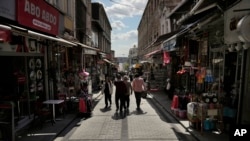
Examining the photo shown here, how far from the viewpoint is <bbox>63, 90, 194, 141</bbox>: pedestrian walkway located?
354 inches

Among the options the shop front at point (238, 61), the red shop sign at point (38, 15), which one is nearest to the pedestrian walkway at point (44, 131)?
the red shop sign at point (38, 15)

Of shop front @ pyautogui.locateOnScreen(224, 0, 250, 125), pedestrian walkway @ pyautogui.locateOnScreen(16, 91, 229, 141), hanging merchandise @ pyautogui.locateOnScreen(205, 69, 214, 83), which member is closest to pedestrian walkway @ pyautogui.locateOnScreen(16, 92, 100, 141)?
pedestrian walkway @ pyautogui.locateOnScreen(16, 91, 229, 141)

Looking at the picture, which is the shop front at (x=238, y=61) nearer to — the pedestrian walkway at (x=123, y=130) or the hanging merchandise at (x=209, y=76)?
the hanging merchandise at (x=209, y=76)

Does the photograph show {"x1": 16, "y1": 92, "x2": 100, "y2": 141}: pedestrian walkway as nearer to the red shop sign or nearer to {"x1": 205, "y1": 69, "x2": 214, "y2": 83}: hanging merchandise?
the red shop sign

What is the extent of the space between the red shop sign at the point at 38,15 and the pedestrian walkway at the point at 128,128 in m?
3.59

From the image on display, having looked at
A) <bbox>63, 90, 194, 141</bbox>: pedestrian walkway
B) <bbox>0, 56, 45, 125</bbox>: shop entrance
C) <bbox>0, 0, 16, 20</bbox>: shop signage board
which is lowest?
<bbox>63, 90, 194, 141</bbox>: pedestrian walkway

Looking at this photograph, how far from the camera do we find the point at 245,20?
5926mm

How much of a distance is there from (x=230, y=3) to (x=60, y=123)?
6.58 meters

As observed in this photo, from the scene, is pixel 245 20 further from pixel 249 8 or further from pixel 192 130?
pixel 192 130

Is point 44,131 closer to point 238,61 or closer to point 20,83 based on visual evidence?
point 20,83

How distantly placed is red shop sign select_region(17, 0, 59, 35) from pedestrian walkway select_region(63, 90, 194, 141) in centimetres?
359

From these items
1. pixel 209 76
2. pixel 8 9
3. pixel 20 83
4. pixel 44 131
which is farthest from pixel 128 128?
pixel 8 9

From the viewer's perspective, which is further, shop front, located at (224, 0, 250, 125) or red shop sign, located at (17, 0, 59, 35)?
red shop sign, located at (17, 0, 59, 35)

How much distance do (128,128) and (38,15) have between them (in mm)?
4773
